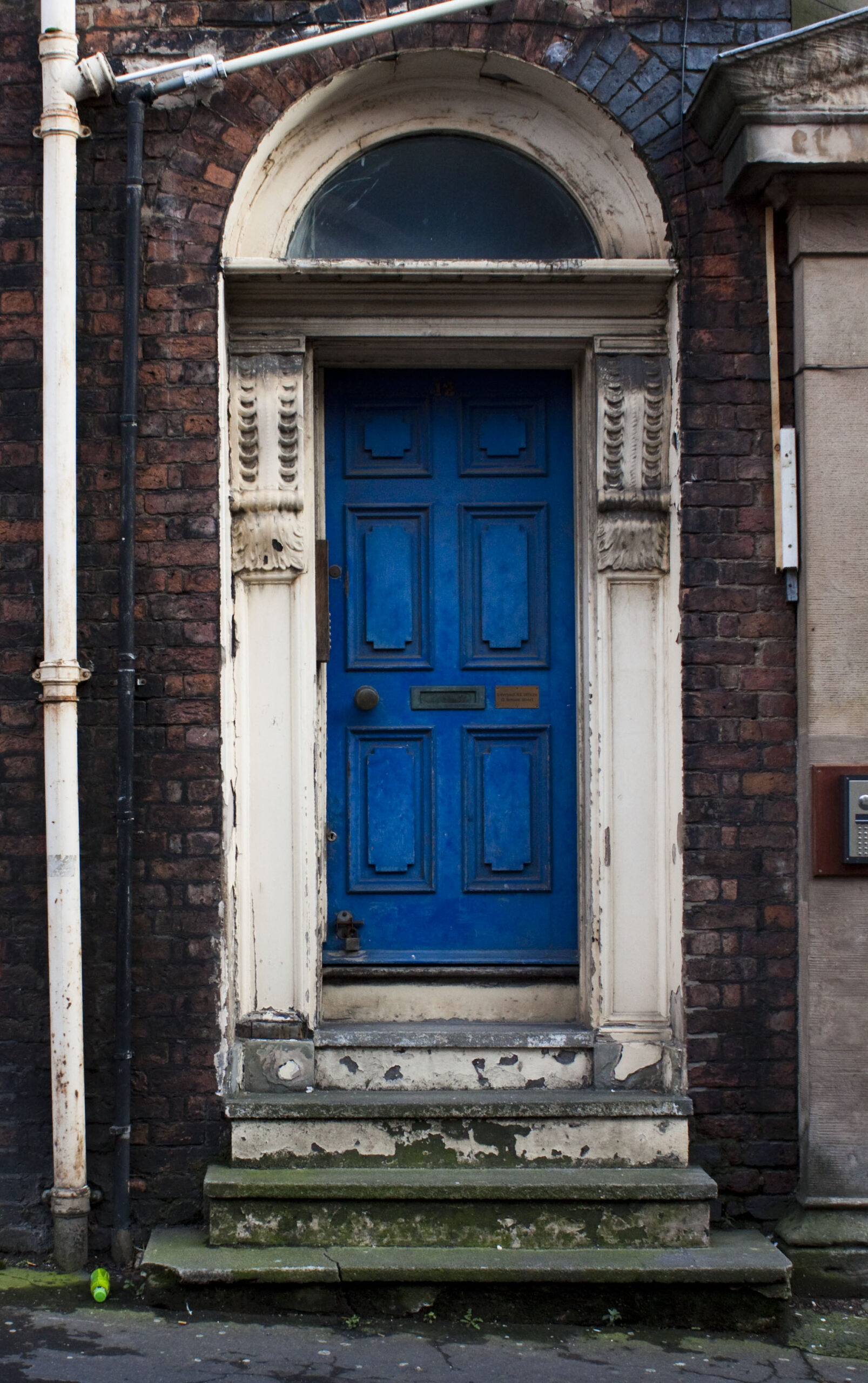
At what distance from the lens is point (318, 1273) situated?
11.8 feet

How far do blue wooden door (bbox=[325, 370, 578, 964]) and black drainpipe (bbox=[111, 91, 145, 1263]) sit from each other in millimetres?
749

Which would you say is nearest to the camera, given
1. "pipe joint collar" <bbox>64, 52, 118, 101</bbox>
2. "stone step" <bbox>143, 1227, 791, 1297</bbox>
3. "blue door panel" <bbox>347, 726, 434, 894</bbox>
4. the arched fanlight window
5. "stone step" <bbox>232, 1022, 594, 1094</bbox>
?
"stone step" <bbox>143, 1227, 791, 1297</bbox>

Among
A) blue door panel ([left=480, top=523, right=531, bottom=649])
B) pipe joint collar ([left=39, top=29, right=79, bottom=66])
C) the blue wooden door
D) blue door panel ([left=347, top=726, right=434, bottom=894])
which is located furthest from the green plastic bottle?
pipe joint collar ([left=39, top=29, right=79, bottom=66])

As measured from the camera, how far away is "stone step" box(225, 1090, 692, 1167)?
3930 millimetres

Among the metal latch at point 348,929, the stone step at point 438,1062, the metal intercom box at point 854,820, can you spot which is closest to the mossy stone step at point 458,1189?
A: the stone step at point 438,1062

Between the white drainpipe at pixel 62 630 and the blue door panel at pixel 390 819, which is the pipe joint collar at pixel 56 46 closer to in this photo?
the white drainpipe at pixel 62 630

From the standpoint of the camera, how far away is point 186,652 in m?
4.02

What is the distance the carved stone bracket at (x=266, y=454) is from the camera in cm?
418

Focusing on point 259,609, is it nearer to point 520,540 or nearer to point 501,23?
point 520,540

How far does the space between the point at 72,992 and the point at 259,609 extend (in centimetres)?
138

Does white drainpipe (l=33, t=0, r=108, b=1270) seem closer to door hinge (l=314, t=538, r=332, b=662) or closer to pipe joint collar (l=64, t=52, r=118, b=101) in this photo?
pipe joint collar (l=64, t=52, r=118, b=101)

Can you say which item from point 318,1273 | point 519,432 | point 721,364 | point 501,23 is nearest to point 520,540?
point 519,432

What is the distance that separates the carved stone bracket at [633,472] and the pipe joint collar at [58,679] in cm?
176

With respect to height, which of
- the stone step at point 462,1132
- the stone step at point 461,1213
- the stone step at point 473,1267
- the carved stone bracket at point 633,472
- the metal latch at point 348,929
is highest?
the carved stone bracket at point 633,472
